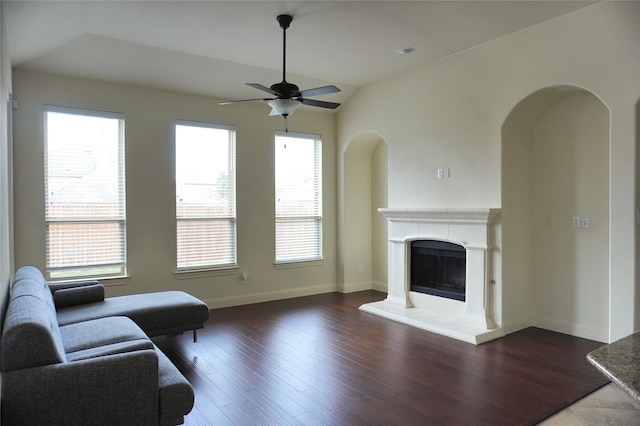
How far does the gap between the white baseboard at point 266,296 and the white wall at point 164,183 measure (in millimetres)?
15

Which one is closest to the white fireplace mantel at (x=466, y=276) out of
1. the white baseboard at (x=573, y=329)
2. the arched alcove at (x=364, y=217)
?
the white baseboard at (x=573, y=329)

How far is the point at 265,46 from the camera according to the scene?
15.4ft

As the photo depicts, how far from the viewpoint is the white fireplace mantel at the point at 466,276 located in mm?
4625

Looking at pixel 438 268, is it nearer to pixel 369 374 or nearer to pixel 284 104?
pixel 369 374

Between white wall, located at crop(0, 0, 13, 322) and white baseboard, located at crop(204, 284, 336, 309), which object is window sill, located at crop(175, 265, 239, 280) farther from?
white wall, located at crop(0, 0, 13, 322)

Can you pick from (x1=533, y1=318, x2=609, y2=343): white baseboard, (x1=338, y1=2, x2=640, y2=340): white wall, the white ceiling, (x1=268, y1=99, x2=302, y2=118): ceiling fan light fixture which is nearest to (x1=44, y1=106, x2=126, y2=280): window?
the white ceiling

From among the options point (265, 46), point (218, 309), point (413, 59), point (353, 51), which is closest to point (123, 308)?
point (218, 309)

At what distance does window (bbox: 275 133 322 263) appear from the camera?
654cm

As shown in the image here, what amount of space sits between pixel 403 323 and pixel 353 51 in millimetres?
3272

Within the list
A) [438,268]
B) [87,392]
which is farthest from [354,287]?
[87,392]

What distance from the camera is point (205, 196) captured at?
587 centimetres

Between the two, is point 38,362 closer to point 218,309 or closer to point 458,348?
point 458,348

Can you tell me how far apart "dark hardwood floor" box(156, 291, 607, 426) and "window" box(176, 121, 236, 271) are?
3.65 ft

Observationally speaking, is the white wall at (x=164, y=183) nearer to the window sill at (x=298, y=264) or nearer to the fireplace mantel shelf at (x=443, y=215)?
the window sill at (x=298, y=264)
